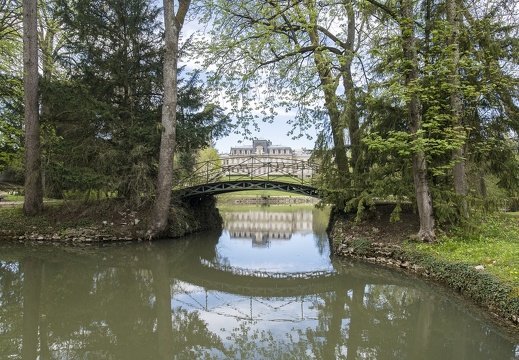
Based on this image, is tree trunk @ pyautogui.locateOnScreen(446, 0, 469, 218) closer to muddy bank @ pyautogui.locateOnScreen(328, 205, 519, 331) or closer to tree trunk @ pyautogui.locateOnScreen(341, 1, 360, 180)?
muddy bank @ pyautogui.locateOnScreen(328, 205, 519, 331)

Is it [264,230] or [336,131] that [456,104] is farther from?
[264,230]

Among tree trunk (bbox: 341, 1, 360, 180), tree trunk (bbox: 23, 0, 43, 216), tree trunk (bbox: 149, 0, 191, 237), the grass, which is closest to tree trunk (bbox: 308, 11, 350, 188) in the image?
tree trunk (bbox: 341, 1, 360, 180)

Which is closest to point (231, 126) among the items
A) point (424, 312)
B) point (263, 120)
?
point (263, 120)

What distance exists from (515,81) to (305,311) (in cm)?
765

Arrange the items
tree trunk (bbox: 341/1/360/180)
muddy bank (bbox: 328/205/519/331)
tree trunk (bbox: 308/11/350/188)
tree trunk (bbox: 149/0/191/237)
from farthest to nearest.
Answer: tree trunk (bbox: 149/0/191/237) → tree trunk (bbox: 308/11/350/188) → tree trunk (bbox: 341/1/360/180) → muddy bank (bbox: 328/205/519/331)

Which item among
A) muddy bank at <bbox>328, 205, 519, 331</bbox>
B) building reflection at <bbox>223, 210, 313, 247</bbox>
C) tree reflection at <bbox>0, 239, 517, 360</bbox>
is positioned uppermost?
muddy bank at <bbox>328, 205, 519, 331</bbox>

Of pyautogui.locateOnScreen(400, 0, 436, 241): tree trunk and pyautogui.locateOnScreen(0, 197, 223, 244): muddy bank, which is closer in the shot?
pyautogui.locateOnScreen(400, 0, 436, 241): tree trunk

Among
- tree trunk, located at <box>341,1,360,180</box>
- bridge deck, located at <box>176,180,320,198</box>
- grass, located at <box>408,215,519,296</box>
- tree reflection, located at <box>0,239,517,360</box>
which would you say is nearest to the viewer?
tree reflection, located at <box>0,239,517,360</box>

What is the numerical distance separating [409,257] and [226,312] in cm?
470

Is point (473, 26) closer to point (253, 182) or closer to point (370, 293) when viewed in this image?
point (370, 293)

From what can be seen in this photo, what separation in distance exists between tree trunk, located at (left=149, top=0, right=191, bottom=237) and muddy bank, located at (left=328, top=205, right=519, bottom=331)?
19.3 feet

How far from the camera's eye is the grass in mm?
6145

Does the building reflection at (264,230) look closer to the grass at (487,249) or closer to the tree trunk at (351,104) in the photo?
the tree trunk at (351,104)

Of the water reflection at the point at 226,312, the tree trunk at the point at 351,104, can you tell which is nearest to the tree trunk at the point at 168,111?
the water reflection at the point at 226,312
